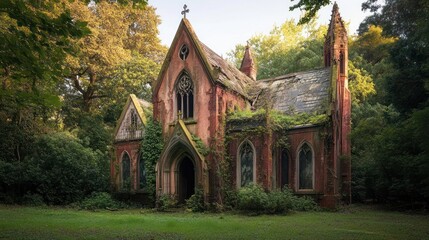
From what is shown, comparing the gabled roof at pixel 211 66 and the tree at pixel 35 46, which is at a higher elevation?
the gabled roof at pixel 211 66

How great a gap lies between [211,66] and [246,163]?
6.05 m

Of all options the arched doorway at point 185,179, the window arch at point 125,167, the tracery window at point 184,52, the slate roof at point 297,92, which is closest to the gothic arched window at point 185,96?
the tracery window at point 184,52

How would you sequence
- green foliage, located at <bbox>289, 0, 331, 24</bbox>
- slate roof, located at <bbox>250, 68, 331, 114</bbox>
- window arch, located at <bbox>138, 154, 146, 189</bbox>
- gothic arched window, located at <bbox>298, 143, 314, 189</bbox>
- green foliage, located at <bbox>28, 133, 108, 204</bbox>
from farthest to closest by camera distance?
1. window arch, located at <bbox>138, 154, 146, 189</bbox>
2. green foliage, located at <bbox>28, 133, 108, 204</bbox>
3. slate roof, located at <bbox>250, 68, 331, 114</bbox>
4. gothic arched window, located at <bbox>298, 143, 314, 189</bbox>
5. green foliage, located at <bbox>289, 0, 331, 24</bbox>

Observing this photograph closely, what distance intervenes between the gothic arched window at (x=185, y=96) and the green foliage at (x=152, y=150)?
1.88 meters

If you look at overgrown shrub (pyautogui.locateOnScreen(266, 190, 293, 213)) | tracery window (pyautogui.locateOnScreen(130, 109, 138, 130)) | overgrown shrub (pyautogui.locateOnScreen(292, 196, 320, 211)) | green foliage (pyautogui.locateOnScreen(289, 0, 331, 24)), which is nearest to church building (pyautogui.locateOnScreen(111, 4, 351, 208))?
overgrown shrub (pyautogui.locateOnScreen(292, 196, 320, 211))

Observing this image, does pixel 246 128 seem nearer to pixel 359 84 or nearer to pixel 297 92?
pixel 297 92

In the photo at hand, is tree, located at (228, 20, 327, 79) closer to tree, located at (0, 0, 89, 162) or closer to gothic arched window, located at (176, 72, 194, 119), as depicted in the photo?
gothic arched window, located at (176, 72, 194, 119)

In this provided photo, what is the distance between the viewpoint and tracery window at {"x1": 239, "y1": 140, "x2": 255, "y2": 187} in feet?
74.1

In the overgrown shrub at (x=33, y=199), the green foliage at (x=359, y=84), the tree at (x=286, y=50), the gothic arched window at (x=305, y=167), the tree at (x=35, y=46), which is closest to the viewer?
the tree at (x=35, y=46)

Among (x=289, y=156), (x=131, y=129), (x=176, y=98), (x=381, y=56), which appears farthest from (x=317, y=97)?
(x=381, y=56)

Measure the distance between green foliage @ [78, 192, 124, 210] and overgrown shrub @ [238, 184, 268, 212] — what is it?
362 inches

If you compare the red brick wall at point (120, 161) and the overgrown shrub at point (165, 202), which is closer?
the overgrown shrub at point (165, 202)

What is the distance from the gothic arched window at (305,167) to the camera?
22.3 m

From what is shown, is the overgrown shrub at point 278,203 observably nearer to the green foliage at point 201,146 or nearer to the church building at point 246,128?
the church building at point 246,128
